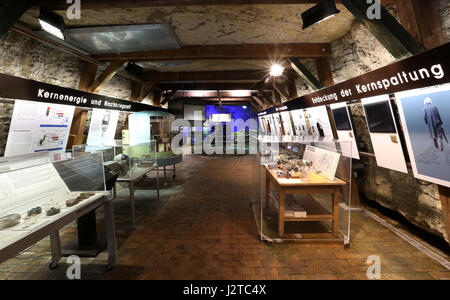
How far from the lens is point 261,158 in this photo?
445 cm

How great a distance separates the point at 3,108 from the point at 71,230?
8.76 feet

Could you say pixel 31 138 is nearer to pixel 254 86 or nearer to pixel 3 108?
pixel 3 108

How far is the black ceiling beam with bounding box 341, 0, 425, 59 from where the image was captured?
2.44 meters

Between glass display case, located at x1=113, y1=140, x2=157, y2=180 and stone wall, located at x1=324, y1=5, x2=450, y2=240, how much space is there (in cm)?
518

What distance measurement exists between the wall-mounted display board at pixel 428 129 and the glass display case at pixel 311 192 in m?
0.77

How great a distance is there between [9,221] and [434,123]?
451cm

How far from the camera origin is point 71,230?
12.4 feet

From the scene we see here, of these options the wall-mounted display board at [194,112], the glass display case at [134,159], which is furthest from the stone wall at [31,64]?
the wall-mounted display board at [194,112]

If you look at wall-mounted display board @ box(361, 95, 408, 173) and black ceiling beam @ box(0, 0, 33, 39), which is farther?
wall-mounted display board @ box(361, 95, 408, 173)

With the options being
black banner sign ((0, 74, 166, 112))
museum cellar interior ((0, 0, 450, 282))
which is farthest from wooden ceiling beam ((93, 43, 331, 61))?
black banner sign ((0, 74, 166, 112))

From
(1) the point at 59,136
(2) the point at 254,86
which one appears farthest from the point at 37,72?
(2) the point at 254,86

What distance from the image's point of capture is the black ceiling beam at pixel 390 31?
8.00 ft

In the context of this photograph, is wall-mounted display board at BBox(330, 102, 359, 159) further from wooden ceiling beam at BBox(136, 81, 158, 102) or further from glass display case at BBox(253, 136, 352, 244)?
wooden ceiling beam at BBox(136, 81, 158, 102)

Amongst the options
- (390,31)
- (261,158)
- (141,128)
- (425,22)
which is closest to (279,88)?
(261,158)
